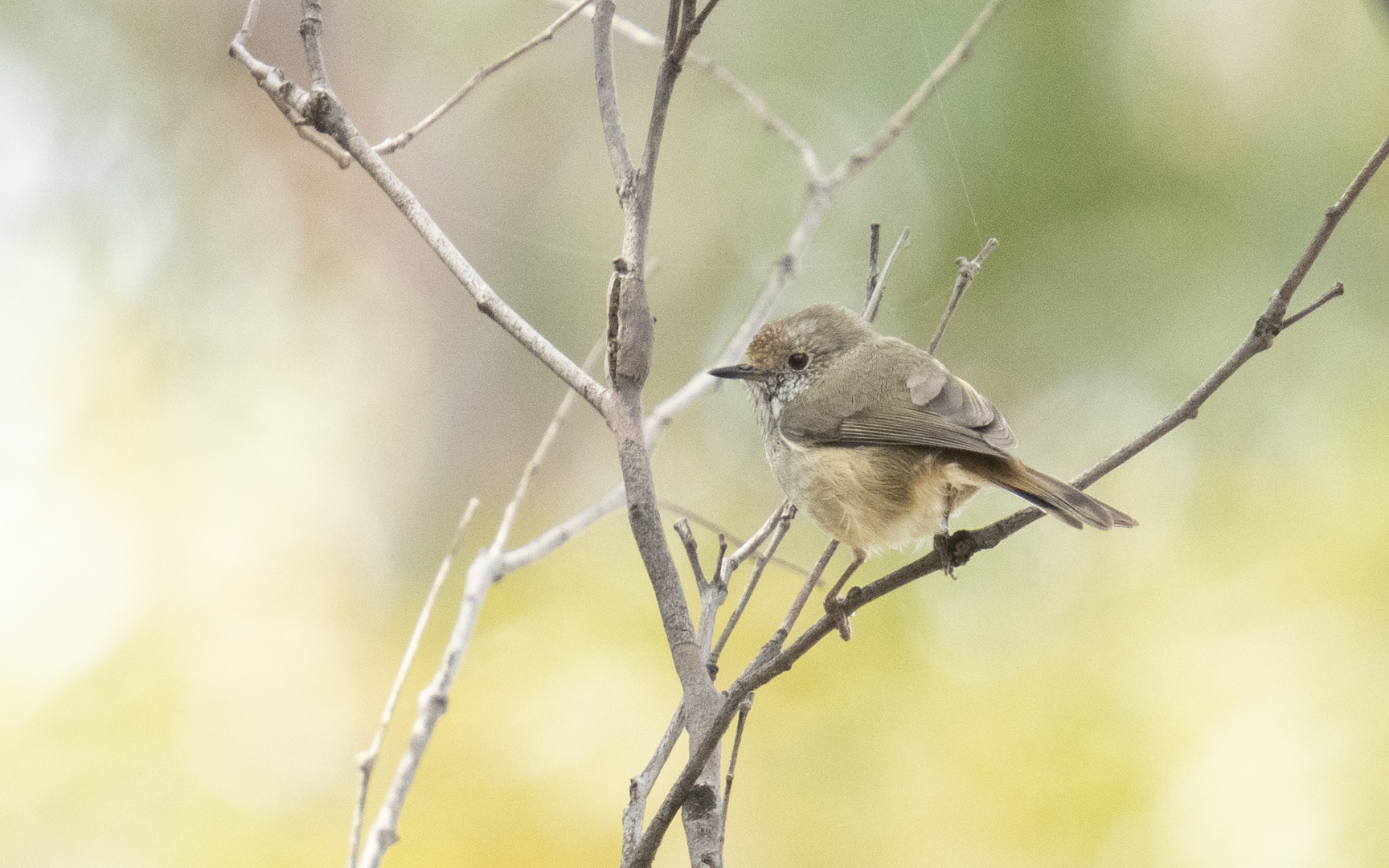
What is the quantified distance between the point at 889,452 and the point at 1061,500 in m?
0.32

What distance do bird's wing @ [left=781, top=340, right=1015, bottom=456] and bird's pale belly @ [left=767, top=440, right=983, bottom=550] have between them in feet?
0.10

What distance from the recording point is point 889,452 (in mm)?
1442

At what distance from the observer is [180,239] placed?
2.82 m

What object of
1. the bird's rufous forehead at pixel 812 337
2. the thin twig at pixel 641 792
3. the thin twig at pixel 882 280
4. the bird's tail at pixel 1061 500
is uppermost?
the bird's rufous forehead at pixel 812 337

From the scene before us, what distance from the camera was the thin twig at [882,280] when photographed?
138 cm

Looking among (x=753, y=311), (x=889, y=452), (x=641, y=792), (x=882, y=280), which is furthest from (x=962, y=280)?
(x=641, y=792)

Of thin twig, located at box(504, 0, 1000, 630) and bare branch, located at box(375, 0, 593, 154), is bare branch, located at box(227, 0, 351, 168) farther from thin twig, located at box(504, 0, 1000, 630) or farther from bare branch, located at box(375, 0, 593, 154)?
thin twig, located at box(504, 0, 1000, 630)

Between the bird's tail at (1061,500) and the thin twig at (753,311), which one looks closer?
the bird's tail at (1061,500)

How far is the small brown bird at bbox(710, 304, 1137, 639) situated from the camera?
128cm

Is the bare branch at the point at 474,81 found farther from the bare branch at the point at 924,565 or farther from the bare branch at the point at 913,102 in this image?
the bare branch at the point at 924,565

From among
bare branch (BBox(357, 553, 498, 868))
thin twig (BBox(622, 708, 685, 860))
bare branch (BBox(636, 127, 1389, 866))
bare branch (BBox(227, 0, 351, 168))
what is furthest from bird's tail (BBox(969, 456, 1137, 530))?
bare branch (BBox(227, 0, 351, 168))

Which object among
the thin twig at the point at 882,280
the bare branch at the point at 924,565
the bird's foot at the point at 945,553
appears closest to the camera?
the bare branch at the point at 924,565

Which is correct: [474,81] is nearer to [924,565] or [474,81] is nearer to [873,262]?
[873,262]

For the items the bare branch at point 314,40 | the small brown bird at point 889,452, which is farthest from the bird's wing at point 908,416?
the bare branch at point 314,40
